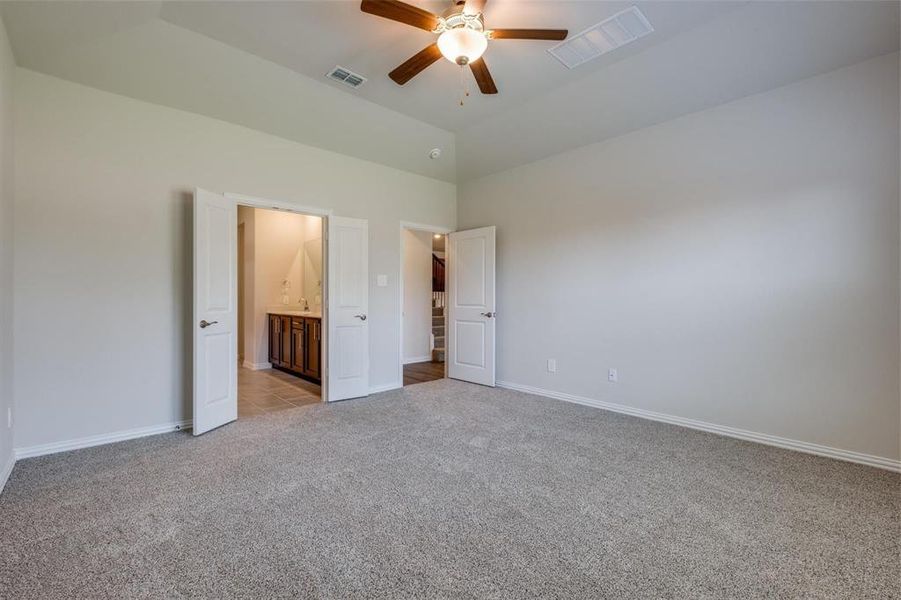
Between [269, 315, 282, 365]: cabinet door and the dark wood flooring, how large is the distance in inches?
77.0

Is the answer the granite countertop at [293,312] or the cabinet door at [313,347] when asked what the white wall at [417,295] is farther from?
the cabinet door at [313,347]

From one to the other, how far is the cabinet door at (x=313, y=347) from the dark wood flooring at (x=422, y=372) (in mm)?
1205

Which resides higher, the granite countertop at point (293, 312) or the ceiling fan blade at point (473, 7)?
the ceiling fan blade at point (473, 7)

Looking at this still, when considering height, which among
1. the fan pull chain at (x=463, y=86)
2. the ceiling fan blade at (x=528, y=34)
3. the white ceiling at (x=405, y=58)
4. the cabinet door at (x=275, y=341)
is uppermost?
the fan pull chain at (x=463, y=86)

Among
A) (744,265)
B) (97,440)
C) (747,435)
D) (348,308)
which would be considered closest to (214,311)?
(97,440)

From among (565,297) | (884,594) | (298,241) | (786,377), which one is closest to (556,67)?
(565,297)

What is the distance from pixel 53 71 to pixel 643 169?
4.86 metres

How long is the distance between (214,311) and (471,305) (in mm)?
2973

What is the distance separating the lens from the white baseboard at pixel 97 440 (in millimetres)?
2887

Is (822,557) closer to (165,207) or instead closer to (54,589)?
(54,589)

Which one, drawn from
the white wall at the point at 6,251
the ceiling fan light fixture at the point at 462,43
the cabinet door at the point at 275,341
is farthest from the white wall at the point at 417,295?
the white wall at the point at 6,251

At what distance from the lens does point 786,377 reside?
124 inches

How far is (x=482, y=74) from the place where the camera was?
9.23 feet

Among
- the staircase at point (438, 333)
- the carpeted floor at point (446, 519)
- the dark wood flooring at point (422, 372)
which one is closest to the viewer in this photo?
the carpeted floor at point (446, 519)
